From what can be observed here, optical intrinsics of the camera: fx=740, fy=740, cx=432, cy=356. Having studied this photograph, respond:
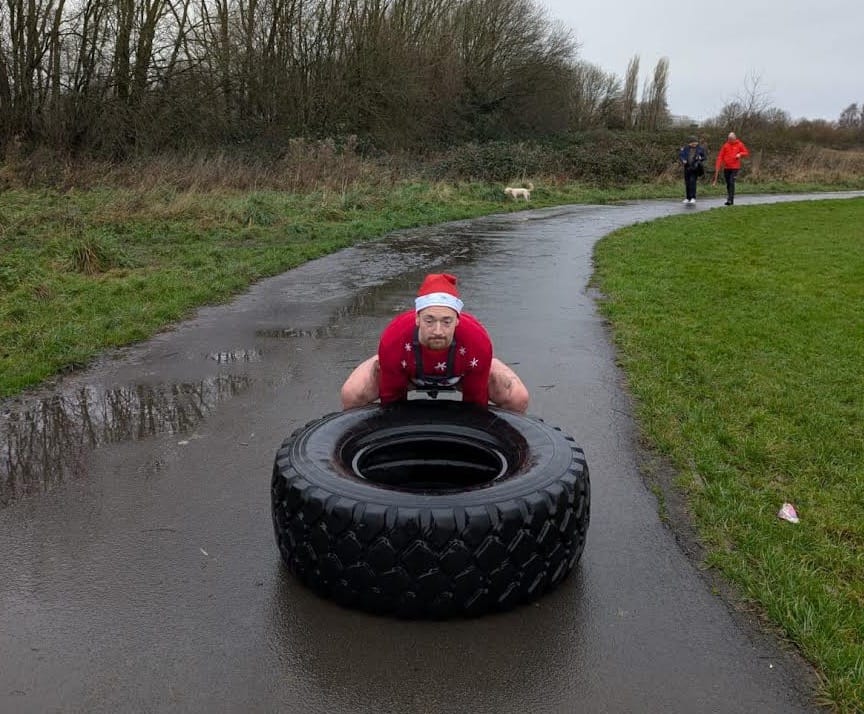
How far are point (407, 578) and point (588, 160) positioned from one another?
100 ft

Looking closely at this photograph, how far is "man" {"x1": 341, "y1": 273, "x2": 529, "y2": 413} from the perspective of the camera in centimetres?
378

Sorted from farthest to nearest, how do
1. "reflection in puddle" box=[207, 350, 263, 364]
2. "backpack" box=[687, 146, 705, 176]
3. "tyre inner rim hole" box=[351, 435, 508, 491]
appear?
"backpack" box=[687, 146, 705, 176]
"reflection in puddle" box=[207, 350, 263, 364]
"tyre inner rim hole" box=[351, 435, 508, 491]

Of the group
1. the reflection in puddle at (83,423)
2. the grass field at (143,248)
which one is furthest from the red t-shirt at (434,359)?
the grass field at (143,248)

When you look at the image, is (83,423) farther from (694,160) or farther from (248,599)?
(694,160)

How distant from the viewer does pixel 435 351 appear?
3855 mm

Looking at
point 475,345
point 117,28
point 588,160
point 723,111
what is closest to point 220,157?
point 117,28

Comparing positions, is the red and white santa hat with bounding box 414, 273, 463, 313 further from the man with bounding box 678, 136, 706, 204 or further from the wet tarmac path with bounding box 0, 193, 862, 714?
the man with bounding box 678, 136, 706, 204

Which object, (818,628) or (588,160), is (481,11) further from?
(818,628)

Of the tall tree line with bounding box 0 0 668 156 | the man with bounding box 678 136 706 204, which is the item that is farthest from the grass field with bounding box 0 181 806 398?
the tall tree line with bounding box 0 0 668 156

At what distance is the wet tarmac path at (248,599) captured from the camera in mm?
2693

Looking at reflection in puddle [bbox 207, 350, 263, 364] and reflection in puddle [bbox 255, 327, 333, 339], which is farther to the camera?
reflection in puddle [bbox 255, 327, 333, 339]

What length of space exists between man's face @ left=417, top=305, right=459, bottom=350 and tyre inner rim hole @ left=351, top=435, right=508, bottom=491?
52cm

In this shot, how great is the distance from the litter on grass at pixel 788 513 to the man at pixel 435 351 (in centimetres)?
172

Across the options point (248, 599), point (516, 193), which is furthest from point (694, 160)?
point (248, 599)
